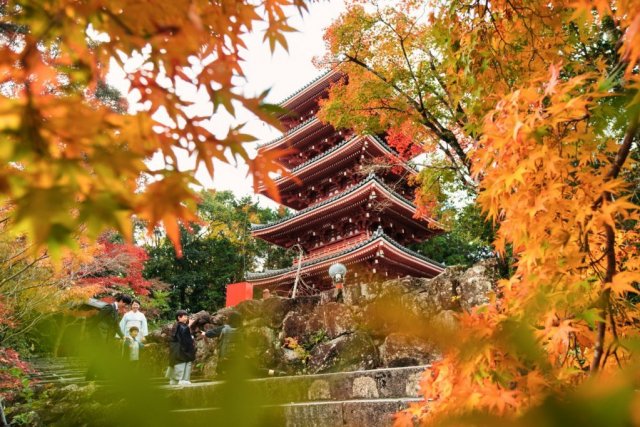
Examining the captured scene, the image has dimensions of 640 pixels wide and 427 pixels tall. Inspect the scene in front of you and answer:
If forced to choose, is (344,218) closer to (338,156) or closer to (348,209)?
(348,209)

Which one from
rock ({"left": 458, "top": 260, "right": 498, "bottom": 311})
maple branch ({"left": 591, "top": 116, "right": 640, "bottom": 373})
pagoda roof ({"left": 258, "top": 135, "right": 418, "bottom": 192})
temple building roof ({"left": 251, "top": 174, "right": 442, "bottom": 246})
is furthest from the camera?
pagoda roof ({"left": 258, "top": 135, "right": 418, "bottom": 192})

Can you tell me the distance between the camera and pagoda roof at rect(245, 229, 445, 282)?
42.1 feet

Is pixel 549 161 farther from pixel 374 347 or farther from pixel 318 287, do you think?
pixel 318 287

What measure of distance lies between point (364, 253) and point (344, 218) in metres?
2.03

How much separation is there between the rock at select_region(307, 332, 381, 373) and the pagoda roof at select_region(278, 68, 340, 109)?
11.1 meters

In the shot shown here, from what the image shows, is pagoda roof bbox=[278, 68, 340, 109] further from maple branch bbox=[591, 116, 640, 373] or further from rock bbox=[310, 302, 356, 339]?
maple branch bbox=[591, 116, 640, 373]

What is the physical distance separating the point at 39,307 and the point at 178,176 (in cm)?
685

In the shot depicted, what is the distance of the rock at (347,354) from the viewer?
7332mm

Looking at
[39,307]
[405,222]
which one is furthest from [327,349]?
[405,222]

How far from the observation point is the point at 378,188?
13.3 meters

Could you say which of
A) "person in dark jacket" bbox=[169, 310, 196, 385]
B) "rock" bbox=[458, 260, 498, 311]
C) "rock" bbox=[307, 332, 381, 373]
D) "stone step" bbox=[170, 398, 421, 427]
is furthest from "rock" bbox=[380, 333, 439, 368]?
"person in dark jacket" bbox=[169, 310, 196, 385]

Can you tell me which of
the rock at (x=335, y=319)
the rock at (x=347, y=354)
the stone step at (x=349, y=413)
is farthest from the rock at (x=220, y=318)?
the stone step at (x=349, y=413)

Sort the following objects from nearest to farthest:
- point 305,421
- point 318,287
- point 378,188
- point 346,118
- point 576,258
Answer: point 576,258, point 305,421, point 346,118, point 378,188, point 318,287

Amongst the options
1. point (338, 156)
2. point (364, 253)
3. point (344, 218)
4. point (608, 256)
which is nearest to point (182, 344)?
point (608, 256)
